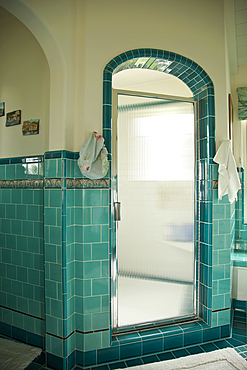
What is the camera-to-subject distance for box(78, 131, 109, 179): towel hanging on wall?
1662 mm

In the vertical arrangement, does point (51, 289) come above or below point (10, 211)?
below

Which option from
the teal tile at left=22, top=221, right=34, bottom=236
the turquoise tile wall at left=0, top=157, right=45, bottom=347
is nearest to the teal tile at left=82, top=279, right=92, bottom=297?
the turquoise tile wall at left=0, top=157, right=45, bottom=347

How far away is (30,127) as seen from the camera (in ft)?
6.48

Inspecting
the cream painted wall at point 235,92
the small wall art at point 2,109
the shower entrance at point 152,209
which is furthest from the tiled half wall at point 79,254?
the cream painted wall at point 235,92

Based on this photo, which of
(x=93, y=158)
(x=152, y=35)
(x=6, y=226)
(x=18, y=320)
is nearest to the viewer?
(x=93, y=158)

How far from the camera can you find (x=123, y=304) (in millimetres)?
1967

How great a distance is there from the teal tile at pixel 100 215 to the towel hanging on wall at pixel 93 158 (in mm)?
241

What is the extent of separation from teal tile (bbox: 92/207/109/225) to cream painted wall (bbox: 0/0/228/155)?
0.48 meters

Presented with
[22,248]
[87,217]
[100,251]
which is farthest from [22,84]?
[100,251]

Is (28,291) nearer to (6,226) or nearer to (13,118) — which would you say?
(6,226)

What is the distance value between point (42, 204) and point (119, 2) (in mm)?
1645

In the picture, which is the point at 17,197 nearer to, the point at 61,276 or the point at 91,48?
the point at 61,276

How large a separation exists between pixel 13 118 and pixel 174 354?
2.29 metres

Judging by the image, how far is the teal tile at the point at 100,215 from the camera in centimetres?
177
